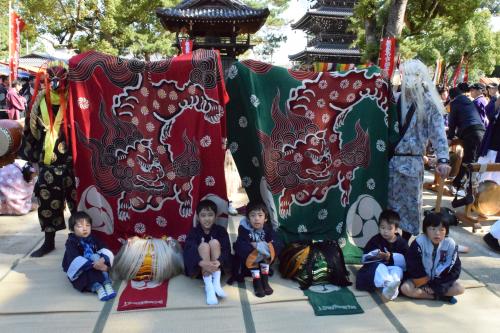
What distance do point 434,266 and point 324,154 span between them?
4.11 ft

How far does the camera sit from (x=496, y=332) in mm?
2559

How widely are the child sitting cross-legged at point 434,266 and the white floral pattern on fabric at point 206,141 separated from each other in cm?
179

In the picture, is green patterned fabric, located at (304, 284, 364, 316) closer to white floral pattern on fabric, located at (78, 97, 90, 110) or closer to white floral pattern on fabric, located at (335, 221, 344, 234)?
white floral pattern on fabric, located at (335, 221, 344, 234)

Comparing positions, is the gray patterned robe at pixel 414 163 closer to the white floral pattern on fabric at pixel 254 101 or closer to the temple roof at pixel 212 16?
the white floral pattern on fabric at pixel 254 101

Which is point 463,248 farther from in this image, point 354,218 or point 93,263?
point 93,263

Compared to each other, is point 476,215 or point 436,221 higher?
point 436,221

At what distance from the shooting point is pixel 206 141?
3477 mm

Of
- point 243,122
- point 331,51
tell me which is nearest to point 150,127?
point 243,122

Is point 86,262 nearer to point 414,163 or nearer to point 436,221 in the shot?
point 436,221

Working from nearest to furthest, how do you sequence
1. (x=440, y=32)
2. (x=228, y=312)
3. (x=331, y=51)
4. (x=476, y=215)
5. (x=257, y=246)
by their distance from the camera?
(x=228, y=312), (x=257, y=246), (x=476, y=215), (x=440, y=32), (x=331, y=51)

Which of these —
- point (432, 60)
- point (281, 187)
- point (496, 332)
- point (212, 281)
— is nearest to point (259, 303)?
point (212, 281)

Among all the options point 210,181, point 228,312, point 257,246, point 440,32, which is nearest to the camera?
point 228,312

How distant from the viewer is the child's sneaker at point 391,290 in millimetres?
2896

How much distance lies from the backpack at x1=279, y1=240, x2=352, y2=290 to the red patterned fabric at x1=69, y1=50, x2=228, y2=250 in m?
0.76
